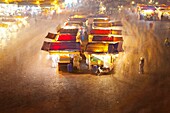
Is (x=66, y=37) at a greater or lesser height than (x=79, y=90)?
greater

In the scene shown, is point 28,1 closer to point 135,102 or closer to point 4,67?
point 4,67

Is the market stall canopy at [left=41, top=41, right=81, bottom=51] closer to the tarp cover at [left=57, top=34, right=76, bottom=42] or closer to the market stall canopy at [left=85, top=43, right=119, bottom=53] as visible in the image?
the market stall canopy at [left=85, top=43, right=119, bottom=53]

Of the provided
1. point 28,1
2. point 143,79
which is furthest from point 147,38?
point 28,1

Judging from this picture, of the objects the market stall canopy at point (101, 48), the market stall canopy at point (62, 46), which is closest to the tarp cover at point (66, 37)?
the market stall canopy at point (62, 46)

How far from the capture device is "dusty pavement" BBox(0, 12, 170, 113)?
697 inches

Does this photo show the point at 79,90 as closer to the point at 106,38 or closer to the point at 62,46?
the point at 62,46

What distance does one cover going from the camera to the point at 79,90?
20.4 meters

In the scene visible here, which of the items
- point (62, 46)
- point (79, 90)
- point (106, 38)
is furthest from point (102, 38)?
point (79, 90)

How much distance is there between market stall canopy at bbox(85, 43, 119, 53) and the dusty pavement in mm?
1728

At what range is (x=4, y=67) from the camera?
84.0ft

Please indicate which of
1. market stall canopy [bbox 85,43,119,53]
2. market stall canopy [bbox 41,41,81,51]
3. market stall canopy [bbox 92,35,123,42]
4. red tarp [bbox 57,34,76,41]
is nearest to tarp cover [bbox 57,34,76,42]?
red tarp [bbox 57,34,76,41]

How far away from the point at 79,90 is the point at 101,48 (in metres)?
6.43

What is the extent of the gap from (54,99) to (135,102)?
5163mm

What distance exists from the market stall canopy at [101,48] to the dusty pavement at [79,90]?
5.67 ft
